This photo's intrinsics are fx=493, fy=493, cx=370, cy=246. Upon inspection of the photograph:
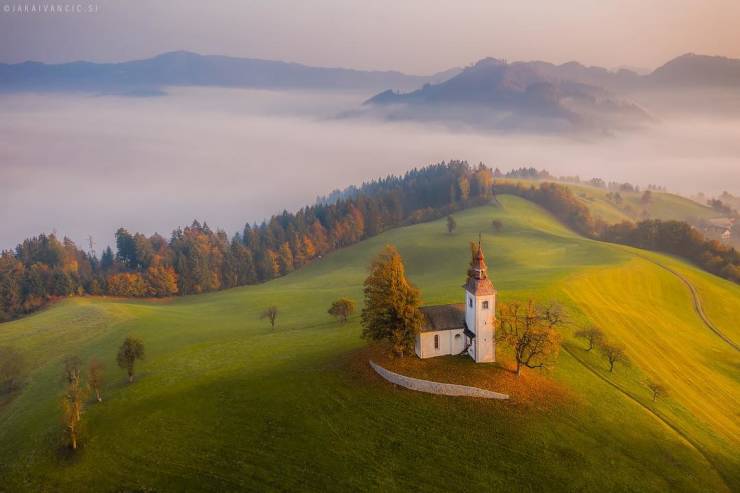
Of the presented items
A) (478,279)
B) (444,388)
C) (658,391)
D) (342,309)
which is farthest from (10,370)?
(658,391)

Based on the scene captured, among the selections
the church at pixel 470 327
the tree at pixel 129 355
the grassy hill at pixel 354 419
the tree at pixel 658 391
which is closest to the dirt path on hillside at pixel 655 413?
the grassy hill at pixel 354 419

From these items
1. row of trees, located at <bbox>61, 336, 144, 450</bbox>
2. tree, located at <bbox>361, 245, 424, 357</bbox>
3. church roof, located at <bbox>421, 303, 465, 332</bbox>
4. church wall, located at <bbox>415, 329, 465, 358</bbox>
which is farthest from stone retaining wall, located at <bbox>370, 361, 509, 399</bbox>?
row of trees, located at <bbox>61, 336, 144, 450</bbox>

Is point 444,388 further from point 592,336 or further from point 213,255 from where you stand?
point 213,255

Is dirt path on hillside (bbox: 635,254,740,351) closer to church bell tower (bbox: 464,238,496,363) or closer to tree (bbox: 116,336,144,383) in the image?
church bell tower (bbox: 464,238,496,363)

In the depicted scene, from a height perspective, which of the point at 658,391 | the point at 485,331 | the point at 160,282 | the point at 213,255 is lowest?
the point at 658,391

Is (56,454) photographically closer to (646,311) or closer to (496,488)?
(496,488)

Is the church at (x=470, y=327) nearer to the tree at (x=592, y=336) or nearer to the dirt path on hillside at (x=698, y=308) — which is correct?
the tree at (x=592, y=336)

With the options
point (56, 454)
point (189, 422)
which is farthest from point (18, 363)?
point (189, 422)
